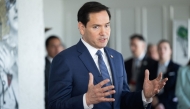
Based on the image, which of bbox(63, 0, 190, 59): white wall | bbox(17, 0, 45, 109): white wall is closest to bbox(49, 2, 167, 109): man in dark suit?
bbox(17, 0, 45, 109): white wall

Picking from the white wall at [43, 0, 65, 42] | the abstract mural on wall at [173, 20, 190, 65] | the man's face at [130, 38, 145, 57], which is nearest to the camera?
the man's face at [130, 38, 145, 57]

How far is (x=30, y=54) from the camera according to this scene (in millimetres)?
3791

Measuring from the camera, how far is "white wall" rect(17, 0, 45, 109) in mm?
3719

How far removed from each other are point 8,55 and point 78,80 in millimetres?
1146

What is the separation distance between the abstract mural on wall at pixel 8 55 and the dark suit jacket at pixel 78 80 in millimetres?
976

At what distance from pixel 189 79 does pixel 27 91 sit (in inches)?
65.2

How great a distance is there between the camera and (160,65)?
5676 mm

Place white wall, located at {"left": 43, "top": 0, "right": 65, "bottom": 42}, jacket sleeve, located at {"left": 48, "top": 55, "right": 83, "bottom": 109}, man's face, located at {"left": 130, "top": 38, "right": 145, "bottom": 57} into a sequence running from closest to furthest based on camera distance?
jacket sleeve, located at {"left": 48, "top": 55, "right": 83, "bottom": 109}
man's face, located at {"left": 130, "top": 38, "right": 145, "bottom": 57}
white wall, located at {"left": 43, "top": 0, "right": 65, "bottom": 42}

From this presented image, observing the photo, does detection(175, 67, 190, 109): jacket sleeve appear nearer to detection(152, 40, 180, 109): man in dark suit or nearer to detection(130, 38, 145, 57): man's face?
detection(152, 40, 180, 109): man in dark suit

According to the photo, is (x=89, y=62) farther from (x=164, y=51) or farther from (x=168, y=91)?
(x=164, y=51)

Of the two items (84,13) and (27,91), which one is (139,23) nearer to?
(27,91)

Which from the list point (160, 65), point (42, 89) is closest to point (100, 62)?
point (42, 89)

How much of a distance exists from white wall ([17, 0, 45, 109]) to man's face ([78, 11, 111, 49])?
1.25 meters

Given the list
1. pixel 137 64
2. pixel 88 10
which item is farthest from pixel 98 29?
pixel 137 64
